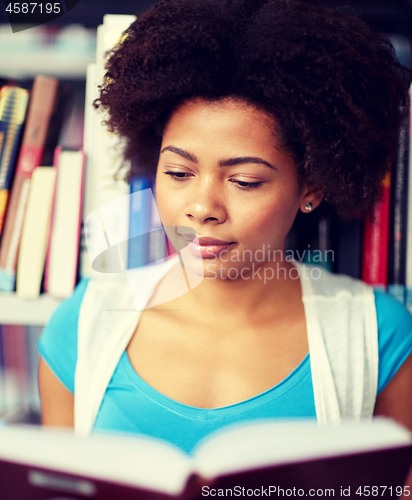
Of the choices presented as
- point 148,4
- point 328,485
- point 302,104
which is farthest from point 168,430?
point 148,4

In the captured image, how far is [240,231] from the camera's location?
0.63 m

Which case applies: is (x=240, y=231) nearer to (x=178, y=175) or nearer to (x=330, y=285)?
(x=178, y=175)

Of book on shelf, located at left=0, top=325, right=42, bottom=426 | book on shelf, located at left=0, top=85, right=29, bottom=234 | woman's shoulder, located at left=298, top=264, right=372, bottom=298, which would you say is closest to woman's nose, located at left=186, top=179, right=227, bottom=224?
woman's shoulder, located at left=298, top=264, right=372, bottom=298

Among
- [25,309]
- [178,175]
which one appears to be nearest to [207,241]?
[178,175]

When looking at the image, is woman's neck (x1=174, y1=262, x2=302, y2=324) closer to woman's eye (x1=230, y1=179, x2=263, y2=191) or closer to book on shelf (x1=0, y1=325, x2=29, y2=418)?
woman's eye (x1=230, y1=179, x2=263, y2=191)

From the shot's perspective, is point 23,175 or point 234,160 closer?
point 234,160

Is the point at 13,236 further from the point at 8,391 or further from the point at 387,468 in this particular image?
the point at 387,468

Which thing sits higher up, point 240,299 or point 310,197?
point 310,197

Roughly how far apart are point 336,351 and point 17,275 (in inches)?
24.0

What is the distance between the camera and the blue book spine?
0.76 meters

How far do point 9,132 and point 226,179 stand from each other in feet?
1.43

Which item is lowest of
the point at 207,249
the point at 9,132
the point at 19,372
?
the point at 19,372

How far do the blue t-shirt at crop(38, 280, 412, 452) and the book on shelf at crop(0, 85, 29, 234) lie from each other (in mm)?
231

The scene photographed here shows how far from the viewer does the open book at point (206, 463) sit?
37cm
